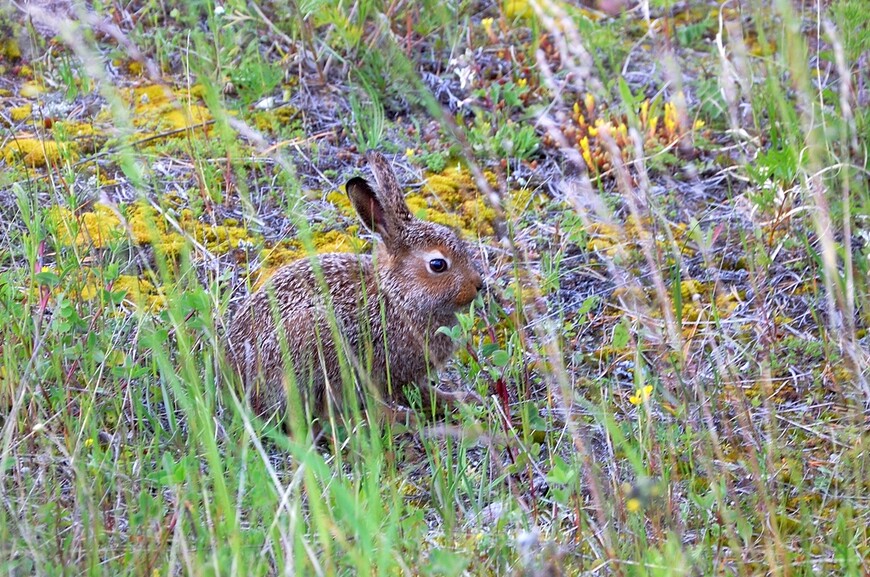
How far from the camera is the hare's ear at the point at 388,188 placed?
14.5ft

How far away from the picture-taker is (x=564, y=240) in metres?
4.93

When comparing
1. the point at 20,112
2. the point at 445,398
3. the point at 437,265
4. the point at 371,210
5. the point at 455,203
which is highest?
the point at 20,112

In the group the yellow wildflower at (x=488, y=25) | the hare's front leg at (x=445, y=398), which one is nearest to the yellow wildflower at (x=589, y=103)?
the yellow wildflower at (x=488, y=25)

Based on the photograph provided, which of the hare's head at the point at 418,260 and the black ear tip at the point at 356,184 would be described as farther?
the hare's head at the point at 418,260

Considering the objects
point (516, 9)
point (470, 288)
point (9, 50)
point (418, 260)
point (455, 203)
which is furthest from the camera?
point (516, 9)

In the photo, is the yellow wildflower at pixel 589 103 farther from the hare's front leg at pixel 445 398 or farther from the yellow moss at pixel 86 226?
the yellow moss at pixel 86 226

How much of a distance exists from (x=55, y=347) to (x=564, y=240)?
7.63 feet

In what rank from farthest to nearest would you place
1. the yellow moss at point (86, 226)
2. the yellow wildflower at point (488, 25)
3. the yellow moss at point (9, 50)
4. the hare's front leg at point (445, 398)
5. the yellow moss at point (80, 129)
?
the yellow wildflower at point (488, 25) < the yellow moss at point (9, 50) < the yellow moss at point (80, 129) < the yellow moss at point (86, 226) < the hare's front leg at point (445, 398)

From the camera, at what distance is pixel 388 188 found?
4.48 metres

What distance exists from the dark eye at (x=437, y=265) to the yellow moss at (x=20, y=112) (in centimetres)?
240

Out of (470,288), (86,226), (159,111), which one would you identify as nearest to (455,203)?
(470,288)

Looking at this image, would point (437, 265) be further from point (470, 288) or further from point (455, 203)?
point (455, 203)

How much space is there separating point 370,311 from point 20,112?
2.38m

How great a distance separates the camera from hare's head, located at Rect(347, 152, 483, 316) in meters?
4.50
